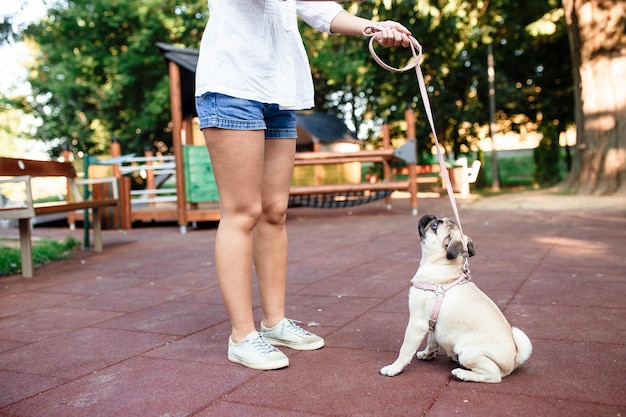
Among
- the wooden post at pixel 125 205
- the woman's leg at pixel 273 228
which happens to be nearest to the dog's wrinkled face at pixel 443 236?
the woman's leg at pixel 273 228

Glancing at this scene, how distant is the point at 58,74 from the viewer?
2223 centimetres

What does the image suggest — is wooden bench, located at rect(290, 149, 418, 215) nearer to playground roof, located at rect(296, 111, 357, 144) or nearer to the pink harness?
playground roof, located at rect(296, 111, 357, 144)

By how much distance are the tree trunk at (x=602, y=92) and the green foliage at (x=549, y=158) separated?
7.84 m

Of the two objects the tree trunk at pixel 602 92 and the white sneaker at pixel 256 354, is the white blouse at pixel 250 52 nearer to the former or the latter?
the white sneaker at pixel 256 354

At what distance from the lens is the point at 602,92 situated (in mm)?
11797

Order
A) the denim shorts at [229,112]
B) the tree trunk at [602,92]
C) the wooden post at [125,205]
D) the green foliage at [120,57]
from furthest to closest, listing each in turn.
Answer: the green foliage at [120,57]
the tree trunk at [602,92]
the wooden post at [125,205]
the denim shorts at [229,112]

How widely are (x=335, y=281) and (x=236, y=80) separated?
7.76 ft

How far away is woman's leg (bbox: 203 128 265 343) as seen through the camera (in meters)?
2.43

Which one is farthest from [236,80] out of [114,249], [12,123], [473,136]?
[12,123]

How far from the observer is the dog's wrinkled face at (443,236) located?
89.3 inches

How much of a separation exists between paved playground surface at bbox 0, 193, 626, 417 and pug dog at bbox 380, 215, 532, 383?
82mm

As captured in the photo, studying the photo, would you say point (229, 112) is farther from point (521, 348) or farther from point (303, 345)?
point (521, 348)

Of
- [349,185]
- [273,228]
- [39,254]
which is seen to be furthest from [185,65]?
[273,228]

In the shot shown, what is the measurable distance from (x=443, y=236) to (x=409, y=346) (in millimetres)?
451
